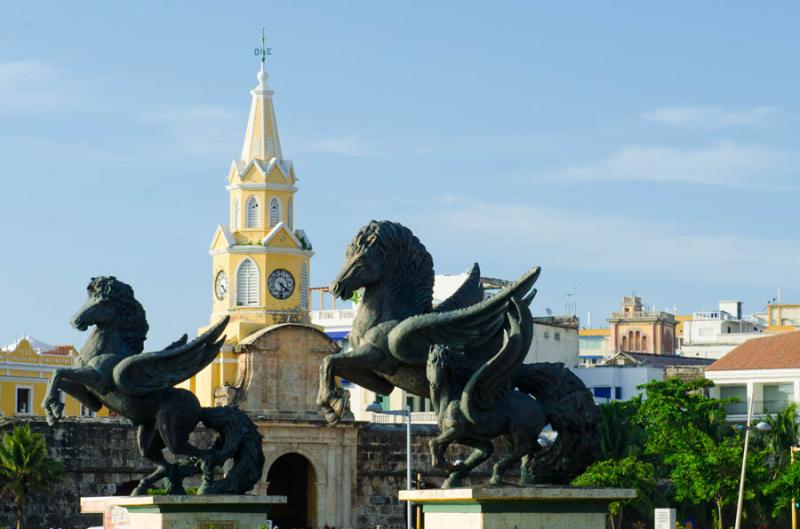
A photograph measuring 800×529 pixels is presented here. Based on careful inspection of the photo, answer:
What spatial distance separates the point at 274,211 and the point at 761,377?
55.8 feet

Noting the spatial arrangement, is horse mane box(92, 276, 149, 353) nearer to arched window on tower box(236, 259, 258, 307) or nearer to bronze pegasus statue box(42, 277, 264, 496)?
bronze pegasus statue box(42, 277, 264, 496)

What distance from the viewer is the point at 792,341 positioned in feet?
197

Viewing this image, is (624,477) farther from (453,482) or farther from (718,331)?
(718,331)

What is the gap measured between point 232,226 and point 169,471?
46.0 meters

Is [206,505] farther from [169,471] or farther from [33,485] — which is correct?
[33,485]

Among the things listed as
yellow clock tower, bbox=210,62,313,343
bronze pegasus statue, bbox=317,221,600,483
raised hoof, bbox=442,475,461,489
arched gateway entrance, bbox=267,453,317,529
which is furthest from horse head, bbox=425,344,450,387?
yellow clock tower, bbox=210,62,313,343

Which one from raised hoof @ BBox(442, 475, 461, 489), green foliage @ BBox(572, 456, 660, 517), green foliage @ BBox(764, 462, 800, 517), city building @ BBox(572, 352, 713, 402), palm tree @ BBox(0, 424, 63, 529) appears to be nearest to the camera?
raised hoof @ BBox(442, 475, 461, 489)

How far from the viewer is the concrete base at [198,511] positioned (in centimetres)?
1791

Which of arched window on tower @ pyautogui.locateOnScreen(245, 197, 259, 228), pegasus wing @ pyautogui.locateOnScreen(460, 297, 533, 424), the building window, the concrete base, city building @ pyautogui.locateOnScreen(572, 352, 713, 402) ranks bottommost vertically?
the concrete base

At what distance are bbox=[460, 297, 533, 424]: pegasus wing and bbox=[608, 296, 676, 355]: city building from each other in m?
73.8

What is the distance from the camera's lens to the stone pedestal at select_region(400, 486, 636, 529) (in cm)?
1428

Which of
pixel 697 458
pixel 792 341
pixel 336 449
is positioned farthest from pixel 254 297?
pixel 697 458

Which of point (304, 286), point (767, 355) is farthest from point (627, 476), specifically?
point (304, 286)

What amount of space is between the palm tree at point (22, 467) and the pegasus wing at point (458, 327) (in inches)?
1259
